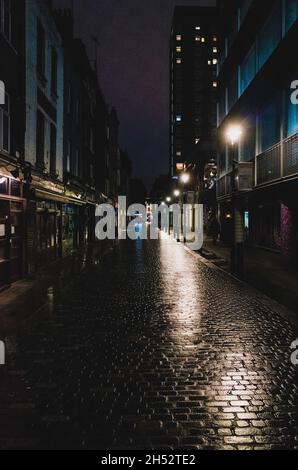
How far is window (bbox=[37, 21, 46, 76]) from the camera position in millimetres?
17734

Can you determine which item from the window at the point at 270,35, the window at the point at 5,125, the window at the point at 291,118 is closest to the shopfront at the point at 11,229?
the window at the point at 5,125

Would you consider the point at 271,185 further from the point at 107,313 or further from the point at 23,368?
the point at 23,368

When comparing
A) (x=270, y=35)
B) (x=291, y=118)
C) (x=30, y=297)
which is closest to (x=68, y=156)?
(x=270, y=35)

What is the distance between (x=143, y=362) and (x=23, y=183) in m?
9.53

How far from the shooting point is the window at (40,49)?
17.7m

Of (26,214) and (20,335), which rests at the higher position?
(26,214)

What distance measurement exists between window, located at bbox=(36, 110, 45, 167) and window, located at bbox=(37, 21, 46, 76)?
6.25ft

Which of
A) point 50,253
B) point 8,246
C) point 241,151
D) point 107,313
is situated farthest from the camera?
point 241,151

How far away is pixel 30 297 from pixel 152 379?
6435 mm

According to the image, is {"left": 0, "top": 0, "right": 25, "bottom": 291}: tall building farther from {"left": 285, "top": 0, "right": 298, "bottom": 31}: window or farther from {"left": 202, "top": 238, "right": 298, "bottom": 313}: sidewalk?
{"left": 285, "top": 0, "right": 298, "bottom": 31}: window

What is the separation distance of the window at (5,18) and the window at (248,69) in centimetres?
1401

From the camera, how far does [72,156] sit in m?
26.5

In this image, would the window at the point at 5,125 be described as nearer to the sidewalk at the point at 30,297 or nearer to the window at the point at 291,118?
the sidewalk at the point at 30,297

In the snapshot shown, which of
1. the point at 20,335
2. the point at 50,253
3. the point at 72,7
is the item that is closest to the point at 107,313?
the point at 20,335
